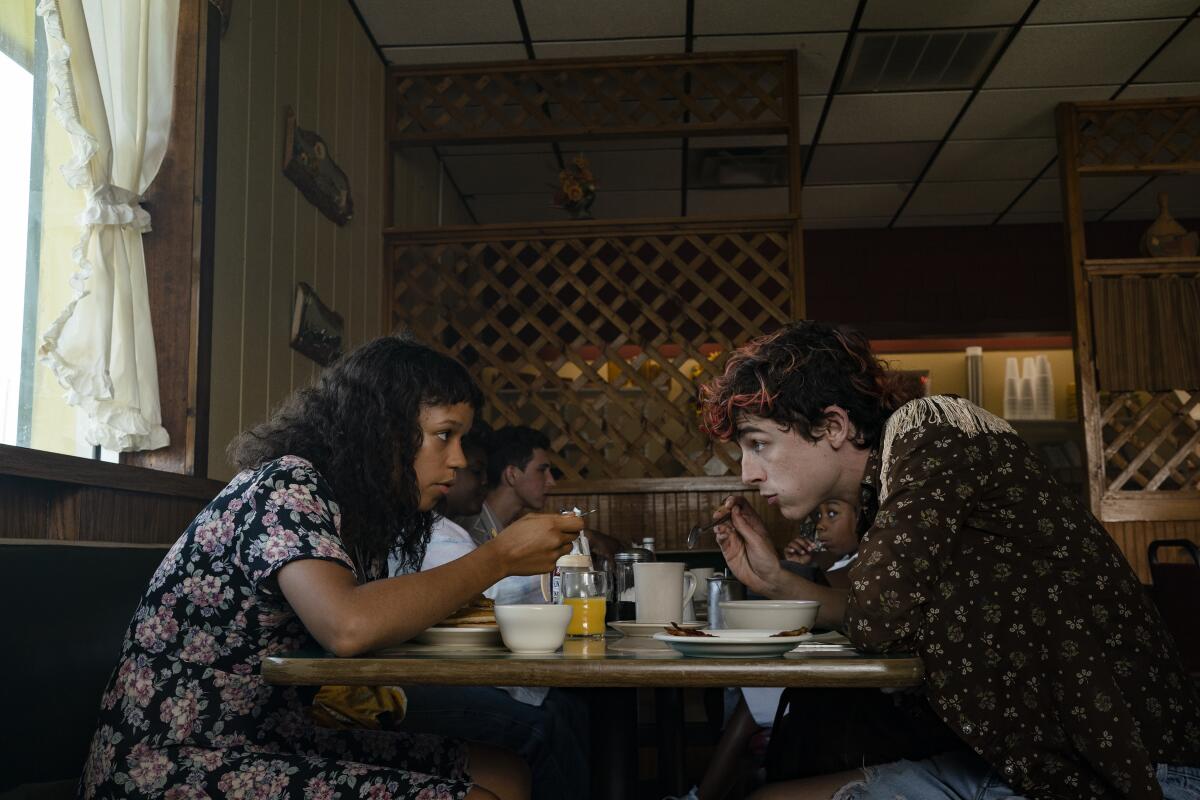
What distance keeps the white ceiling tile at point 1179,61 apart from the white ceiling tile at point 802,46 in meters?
1.09

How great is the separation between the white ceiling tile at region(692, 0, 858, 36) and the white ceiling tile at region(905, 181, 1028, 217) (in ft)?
5.58

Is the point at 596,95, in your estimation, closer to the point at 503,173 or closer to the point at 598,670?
the point at 503,173

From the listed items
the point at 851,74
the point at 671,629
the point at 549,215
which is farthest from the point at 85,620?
the point at 549,215

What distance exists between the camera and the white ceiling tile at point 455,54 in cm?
375

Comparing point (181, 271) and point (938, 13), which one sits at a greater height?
point (938, 13)

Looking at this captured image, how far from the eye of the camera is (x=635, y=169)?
4816 mm

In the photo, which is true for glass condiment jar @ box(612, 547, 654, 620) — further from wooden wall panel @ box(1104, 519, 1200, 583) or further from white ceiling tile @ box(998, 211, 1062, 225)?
white ceiling tile @ box(998, 211, 1062, 225)

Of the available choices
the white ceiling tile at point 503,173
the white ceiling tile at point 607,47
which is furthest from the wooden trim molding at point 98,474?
the white ceiling tile at point 503,173

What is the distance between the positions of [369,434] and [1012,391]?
4972 millimetres

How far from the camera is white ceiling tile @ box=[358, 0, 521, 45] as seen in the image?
345 centimetres

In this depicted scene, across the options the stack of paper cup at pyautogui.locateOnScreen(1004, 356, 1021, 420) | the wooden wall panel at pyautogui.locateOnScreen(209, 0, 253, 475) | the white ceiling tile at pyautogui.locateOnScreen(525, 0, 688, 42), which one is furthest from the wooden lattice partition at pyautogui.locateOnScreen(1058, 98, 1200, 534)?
the wooden wall panel at pyautogui.locateOnScreen(209, 0, 253, 475)

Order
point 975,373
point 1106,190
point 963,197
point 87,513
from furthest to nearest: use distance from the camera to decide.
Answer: point 975,373
point 963,197
point 1106,190
point 87,513

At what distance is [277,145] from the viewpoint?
9.02 ft

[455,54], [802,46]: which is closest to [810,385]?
[802,46]
